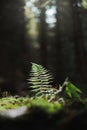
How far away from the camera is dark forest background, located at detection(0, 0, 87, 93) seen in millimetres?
32500

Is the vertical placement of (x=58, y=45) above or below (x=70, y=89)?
above

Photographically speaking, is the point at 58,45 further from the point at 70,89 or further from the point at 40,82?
Answer: the point at 70,89

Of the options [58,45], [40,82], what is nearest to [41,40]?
[58,45]

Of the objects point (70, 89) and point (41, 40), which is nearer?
point (70, 89)

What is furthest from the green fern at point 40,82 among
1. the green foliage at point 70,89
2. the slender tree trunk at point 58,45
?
the slender tree trunk at point 58,45

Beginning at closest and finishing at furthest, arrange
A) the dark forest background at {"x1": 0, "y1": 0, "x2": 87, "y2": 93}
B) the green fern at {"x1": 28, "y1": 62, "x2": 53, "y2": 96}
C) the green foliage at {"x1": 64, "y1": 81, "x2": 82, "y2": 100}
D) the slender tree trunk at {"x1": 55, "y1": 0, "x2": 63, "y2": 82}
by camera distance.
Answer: the green foliage at {"x1": 64, "y1": 81, "x2": 82, "y2": 100} < the green fern at {"x1": 28, "y1": 62, "x2": 53, "y2": 96} < the dark forest background at {"x1": 0, "y1": 0, "x2": 87, "y2": 93} < the slender tree trunk at {"x1": 55, "y1": 0, "x2": 63, "y2": 82}

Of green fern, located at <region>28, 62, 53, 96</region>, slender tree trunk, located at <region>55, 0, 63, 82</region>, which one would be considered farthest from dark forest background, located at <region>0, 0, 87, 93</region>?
green fern, located at <region>28, 62, 53, 96</region>

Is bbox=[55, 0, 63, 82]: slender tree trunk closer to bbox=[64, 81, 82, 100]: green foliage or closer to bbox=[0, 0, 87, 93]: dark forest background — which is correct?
bbox=[0, 0, 87, 93]: dark forest background

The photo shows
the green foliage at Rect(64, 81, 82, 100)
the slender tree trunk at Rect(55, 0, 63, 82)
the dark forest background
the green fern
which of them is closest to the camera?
the green foliage at Rect(64, 81, 82, 100)

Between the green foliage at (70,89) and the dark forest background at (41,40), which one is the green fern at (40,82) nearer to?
the green foliage at (70,89)

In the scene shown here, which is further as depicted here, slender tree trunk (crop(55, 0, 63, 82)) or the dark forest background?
slender tree trunk (crop(55, 0, 63, 82))

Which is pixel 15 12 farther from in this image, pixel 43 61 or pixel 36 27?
pixel 36 27

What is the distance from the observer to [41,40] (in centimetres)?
4031

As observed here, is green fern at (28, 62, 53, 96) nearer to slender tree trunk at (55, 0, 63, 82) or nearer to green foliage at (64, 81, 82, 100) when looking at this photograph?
green foliage at (64, 81, 82, 100)
